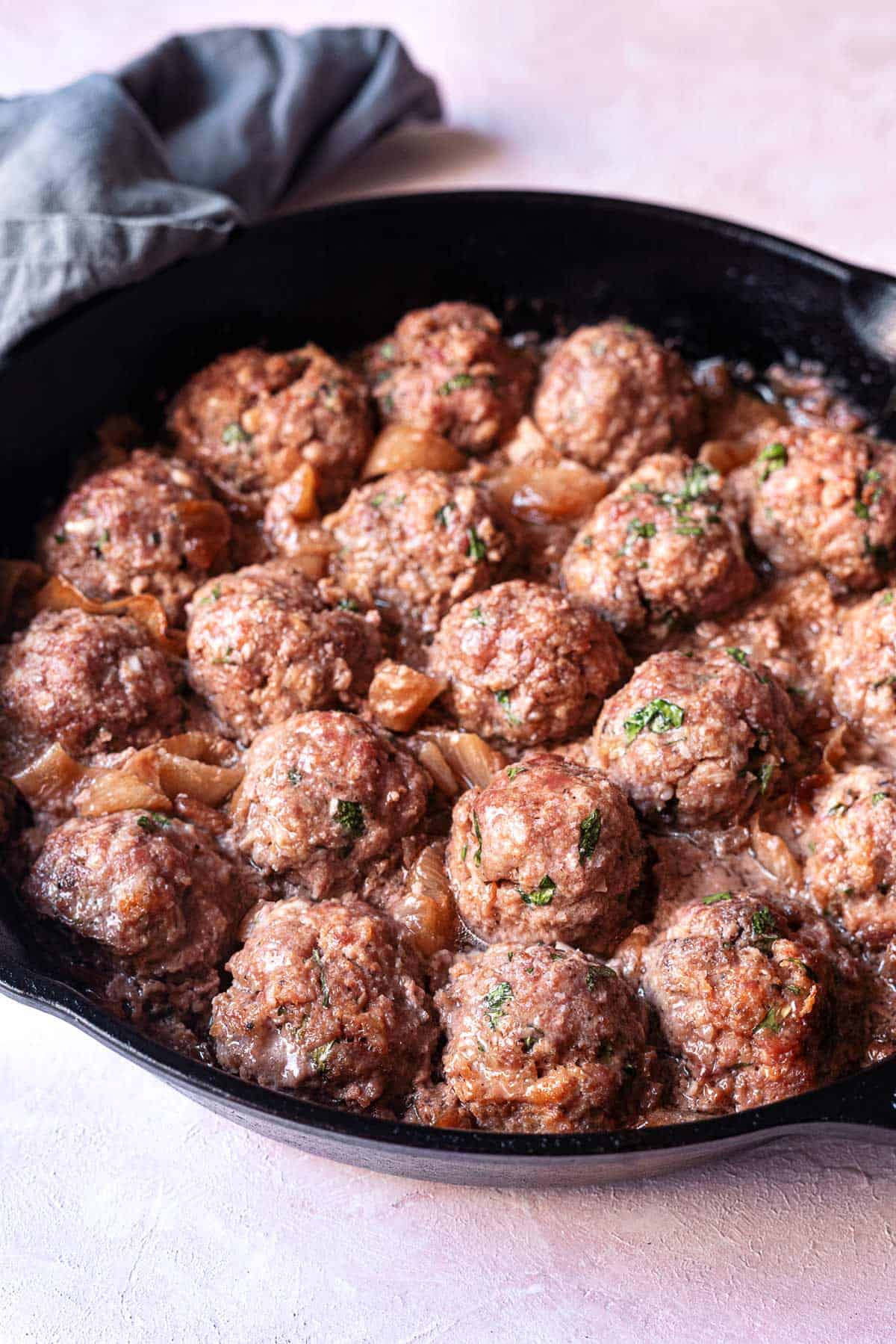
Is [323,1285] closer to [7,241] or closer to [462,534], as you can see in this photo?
[462,534]

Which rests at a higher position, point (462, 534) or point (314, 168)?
point (314, 168)

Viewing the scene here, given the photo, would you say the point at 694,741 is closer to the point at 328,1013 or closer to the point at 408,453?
the point at 328,1013

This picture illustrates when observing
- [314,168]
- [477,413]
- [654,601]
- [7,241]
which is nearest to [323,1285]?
[654,601]

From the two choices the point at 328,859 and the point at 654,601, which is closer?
the point at 328,859

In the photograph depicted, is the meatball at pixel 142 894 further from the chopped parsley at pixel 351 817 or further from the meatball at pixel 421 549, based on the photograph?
the meatball at pixel 421 549

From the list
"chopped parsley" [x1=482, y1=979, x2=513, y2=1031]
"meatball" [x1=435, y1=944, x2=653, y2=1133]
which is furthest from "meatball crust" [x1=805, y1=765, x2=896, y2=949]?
"chopped parsley" [x1=482, y1=979, x2=513, y2=1031]

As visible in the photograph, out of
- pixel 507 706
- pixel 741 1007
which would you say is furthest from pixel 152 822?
pixel 741 1007

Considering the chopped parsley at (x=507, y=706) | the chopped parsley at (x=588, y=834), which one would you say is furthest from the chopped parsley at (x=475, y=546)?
the chopped parsley at (x=588, y=834)
